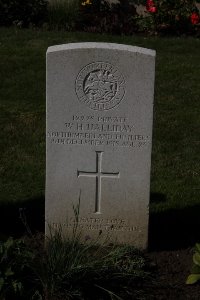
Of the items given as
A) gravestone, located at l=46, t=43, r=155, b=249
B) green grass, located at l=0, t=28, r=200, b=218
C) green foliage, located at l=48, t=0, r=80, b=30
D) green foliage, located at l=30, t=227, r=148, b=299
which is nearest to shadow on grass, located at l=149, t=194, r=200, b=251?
green grass, located at l=0, t=28, r=200, b=218

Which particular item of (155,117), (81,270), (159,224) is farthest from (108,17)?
(81,270)

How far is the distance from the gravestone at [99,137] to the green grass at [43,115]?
36.5 inches

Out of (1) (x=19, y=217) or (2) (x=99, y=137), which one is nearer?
(2) (x=99, y=137)

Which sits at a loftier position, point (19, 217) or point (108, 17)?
point (108, 17)

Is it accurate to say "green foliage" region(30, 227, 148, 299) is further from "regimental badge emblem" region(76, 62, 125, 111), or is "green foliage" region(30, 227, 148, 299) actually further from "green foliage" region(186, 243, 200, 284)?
"regimental badge emblem" region(76, 62, 125, 111)

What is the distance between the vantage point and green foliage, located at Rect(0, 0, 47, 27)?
488 inches

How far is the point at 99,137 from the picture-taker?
19.6ft

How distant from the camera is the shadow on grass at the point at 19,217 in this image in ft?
21.8

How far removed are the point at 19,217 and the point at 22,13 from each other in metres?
6.40

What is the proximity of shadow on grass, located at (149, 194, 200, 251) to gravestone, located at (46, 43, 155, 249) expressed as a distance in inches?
12.9

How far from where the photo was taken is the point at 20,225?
6730 mm

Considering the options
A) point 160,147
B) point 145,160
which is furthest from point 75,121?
point 160,147

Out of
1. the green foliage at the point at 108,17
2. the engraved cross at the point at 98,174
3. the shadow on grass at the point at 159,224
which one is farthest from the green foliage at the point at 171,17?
the engraved cross at the point at 98,174

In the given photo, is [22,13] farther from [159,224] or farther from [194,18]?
[159,224]
